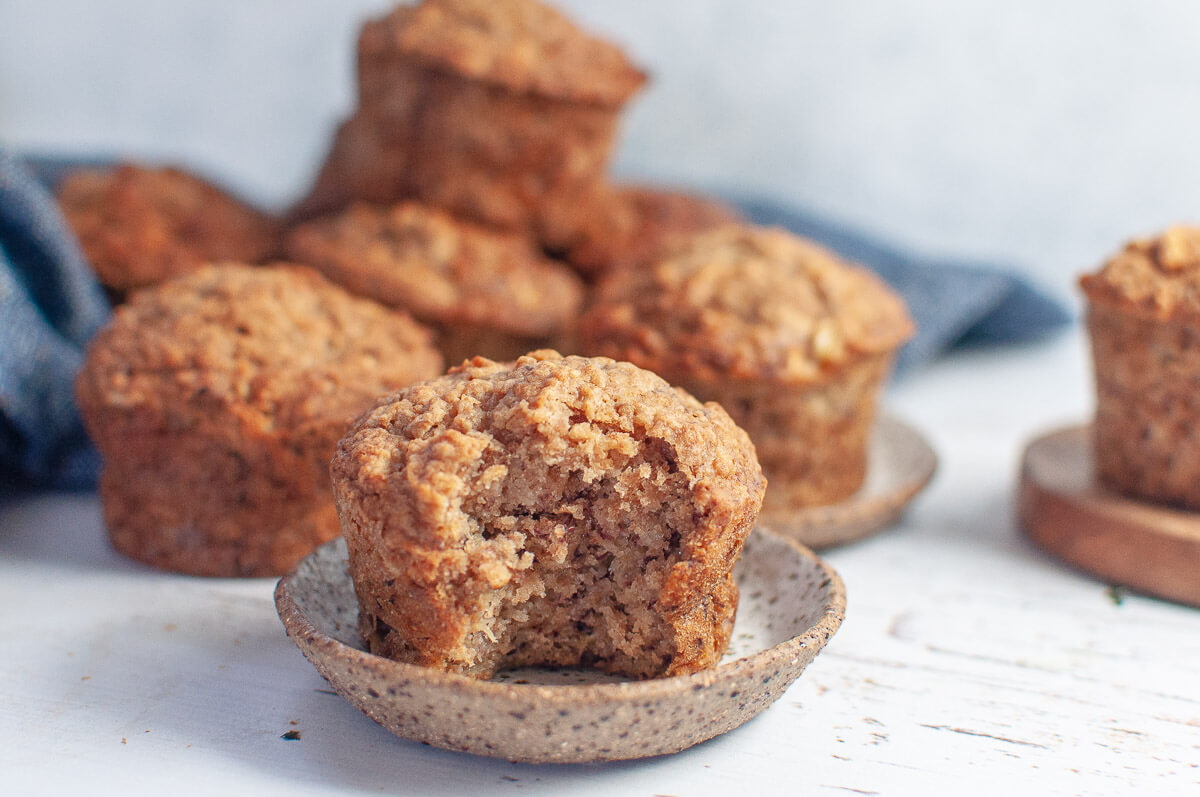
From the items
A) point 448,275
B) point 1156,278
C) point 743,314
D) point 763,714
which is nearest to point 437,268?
point 448,275

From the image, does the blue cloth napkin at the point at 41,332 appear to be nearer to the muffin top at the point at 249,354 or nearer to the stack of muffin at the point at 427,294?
the stack of muffin at the point at 427,294

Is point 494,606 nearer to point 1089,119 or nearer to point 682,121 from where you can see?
point 682,121

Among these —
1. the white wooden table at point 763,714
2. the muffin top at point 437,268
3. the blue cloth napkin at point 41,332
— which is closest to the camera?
the white wooden table at point 763,714

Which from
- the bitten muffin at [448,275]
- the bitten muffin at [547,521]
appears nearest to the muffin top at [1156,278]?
the bitten muffin at [547,521]

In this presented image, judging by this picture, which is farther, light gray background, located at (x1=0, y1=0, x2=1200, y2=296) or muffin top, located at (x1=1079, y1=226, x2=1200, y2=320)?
light gray background, located at (x1=0, y1=0, x2=1200, y2=296)

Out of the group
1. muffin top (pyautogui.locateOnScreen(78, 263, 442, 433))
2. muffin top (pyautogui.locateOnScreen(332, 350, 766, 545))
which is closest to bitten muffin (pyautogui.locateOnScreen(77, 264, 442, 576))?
muffin top (pyautogui.locateOnScreen(78, 263, 442, 433))

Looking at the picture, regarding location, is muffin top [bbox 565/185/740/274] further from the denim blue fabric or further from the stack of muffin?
the denim blue fabric

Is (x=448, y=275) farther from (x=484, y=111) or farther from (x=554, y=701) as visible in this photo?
(x=554, y=701)
